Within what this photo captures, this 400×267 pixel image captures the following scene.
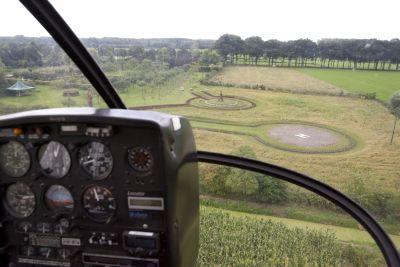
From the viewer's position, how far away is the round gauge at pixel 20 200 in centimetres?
178

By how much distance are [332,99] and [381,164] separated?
2.03 feet

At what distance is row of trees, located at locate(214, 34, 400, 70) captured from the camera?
7.53 feet

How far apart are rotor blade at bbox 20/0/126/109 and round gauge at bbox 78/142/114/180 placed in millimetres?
650

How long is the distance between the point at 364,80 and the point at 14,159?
2359 mm

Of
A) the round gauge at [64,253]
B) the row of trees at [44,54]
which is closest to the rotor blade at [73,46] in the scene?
the row of trees at [44,54]

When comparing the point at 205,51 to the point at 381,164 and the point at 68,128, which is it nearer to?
the point at 68,128

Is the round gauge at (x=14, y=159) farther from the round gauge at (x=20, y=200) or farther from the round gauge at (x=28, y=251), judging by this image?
the round gauge at (x=28, y=251)

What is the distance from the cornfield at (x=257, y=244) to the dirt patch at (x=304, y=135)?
718mm

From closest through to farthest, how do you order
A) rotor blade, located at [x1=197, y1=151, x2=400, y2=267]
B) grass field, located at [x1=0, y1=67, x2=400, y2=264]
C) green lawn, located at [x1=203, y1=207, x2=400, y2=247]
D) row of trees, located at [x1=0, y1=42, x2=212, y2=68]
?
rotor blade, located at [x1=197, y1=151, x2=400, y2=267]
row of trees, located at [x1=0, y1=42, x2=212, y2=68]
green lawn, located at [x1=203, y1=207, x2=400, y2=247]
grass field, located at [x1=0, y1=67, x2=400, y2=264]

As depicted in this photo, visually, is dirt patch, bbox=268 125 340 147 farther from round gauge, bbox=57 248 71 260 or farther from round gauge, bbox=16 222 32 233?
round gauge, bbox=16 222 32 233

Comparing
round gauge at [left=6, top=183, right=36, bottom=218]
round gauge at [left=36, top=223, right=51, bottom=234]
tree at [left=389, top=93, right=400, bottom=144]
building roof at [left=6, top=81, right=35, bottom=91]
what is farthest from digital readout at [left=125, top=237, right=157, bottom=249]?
tree at [left=389, top=93, right=400, bottom=144]

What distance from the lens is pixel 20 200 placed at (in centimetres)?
181

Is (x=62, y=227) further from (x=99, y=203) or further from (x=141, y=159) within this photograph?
(x=141, y=159)

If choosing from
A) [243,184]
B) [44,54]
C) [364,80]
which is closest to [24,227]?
[44,54]
